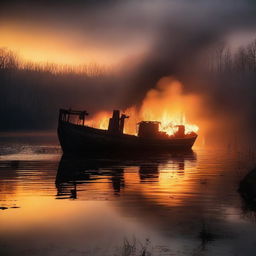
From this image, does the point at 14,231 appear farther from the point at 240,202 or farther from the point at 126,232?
the point at 240,202

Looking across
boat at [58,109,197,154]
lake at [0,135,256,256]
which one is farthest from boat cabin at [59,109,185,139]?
lake at [0,135,256,256]

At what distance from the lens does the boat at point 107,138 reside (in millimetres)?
55406

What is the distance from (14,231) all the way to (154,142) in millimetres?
47518

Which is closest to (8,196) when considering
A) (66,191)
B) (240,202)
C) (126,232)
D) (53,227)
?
(66,191)

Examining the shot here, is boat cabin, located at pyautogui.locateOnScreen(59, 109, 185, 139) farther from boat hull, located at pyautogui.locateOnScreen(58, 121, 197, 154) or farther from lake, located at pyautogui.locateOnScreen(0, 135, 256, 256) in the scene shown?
lake, located at pyautogui.locateOnScreen(0, 135, 256, 256)

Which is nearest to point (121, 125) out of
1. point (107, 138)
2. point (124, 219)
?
point (107, 138)

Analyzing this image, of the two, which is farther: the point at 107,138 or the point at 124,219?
the point at 107,138

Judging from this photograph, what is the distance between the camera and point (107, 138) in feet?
184

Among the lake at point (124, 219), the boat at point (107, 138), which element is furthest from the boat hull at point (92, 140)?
the lake at point (124, 219)

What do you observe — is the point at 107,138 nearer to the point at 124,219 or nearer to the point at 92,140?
the point at 92,140

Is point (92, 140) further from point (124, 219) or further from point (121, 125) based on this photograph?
point (124, 219)

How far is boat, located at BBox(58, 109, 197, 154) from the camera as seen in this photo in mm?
55406

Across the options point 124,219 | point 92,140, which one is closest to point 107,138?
point 92,140

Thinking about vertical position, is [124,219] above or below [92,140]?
below
